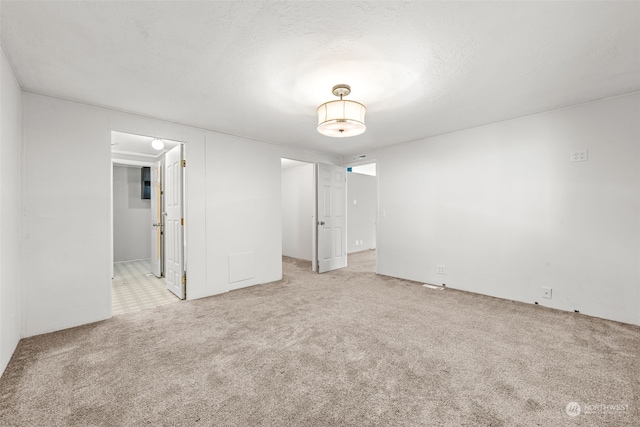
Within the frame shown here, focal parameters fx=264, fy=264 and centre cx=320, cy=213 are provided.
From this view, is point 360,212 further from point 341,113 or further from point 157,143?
point 341,113

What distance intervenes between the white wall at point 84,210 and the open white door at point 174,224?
184 millimetres

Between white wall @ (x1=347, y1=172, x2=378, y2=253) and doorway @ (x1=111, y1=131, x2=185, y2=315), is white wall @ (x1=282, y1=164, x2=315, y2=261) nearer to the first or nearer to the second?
white wall @ (x1=347, y1=172, x2=378, y2=253)

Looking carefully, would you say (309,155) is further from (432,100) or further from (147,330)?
(147,330)

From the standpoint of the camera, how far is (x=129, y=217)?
654cm

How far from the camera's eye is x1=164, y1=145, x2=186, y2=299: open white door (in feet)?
12.4

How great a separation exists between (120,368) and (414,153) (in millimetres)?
4691

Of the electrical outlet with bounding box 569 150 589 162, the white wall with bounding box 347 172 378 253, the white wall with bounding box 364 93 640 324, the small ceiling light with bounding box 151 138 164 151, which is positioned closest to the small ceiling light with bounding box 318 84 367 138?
the white wall with bounding box 364 93 640 324

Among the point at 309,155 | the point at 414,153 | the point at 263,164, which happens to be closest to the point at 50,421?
the point at 263,164

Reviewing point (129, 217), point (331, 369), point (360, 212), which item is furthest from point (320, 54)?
point (129, 217)

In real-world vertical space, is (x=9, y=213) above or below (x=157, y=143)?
below

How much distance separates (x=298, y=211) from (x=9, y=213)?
208 inches

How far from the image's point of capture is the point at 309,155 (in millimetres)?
5234

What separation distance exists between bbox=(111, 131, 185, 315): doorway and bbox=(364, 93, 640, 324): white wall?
3.79 metres

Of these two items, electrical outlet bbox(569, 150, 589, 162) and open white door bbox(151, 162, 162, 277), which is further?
open white door bbox(151, 162, 162, 277)
